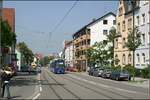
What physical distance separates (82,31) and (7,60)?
81.0 ft

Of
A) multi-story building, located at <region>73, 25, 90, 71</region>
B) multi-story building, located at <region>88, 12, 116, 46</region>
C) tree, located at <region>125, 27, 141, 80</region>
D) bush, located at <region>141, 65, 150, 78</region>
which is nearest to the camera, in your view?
tree, located at <region>125, 27, 141, 80</region>

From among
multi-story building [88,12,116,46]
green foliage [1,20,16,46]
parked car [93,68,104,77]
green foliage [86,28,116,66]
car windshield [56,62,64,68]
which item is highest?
multi-story building [88,12,116,46]

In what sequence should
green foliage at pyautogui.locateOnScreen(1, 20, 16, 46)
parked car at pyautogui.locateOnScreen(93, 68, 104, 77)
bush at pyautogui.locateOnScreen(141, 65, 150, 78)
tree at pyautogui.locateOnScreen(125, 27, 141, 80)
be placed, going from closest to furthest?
tree at pyautogui.locateOnScreen(125, 27, 141, 80) < bush at pyautogui.locateOnScreen(141, 65, 150, 78) < green foliage at pyautogui.locateOnScreen(1, 20, 16, 46) < parked car at pyautogui.locateOnScreen(93, 68, 104, 77)

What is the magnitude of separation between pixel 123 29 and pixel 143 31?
761 centimetres

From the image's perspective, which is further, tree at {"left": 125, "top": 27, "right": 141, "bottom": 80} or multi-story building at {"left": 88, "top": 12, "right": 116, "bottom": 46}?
multi-story building at {"left": 88, "top": 12, "right": 116, "bottom": 46}

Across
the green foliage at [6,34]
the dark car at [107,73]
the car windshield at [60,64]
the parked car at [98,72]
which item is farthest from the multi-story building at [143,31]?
the green foliage at [6,34]

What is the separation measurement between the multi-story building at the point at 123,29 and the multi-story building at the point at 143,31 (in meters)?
1.63

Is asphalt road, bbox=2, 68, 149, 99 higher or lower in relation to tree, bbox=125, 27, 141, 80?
lower

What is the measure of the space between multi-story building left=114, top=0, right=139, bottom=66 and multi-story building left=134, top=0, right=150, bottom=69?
1630 mm

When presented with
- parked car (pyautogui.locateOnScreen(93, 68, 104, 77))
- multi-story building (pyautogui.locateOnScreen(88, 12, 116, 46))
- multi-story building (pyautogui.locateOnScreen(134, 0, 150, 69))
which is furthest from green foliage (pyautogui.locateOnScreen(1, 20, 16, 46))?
multi-story building (pyautogui.locateOnScreen(88, 12, 116, 46))

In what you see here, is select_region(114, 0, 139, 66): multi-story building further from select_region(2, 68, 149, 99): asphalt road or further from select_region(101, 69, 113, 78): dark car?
select_region(2, 68, 149, 99): asphalt road

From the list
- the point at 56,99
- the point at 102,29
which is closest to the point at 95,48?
the point at 102,29

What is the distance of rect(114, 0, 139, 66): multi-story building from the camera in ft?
146

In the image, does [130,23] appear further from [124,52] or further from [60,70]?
[60,70]
